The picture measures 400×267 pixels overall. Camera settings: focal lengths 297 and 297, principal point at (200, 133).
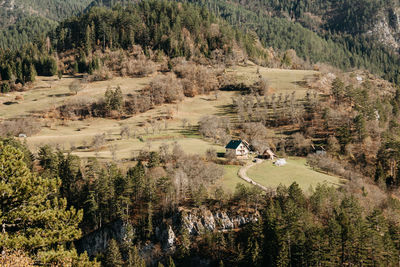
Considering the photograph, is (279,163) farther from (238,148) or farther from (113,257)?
(113,257)

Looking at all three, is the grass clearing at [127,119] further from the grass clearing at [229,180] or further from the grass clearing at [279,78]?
the grass clearing at [229,180]

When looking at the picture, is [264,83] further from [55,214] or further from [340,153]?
[55,214]

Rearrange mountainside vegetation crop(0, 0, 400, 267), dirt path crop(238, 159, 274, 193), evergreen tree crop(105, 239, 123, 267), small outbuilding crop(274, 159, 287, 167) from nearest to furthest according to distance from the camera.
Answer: mountainside vegetation crop(0, 0, 400, 267) < evergreen tree crop(105, 239, 123, 267) < dirt path crop(238, 159, 274, 193) < small outbuilding crop(274, 159, 287, 167)

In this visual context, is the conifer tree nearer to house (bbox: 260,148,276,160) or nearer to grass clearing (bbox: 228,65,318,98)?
house (bbox: 260,148,276,160)

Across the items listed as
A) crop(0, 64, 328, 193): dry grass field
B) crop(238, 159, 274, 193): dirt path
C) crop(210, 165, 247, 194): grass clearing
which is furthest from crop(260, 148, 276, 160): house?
crop(210, 165, 247, 194): grass clearing

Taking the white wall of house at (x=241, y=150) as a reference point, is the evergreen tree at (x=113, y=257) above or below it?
below

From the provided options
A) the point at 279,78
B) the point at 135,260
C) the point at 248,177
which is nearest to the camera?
the point at 135,260

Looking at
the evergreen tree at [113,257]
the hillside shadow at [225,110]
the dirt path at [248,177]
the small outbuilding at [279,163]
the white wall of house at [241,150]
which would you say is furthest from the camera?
the hillside shadow at [225,110]

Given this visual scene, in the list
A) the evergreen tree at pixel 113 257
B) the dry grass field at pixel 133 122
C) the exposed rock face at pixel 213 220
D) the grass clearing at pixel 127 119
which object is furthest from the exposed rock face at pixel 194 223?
the grass clearing at pixel 127 119

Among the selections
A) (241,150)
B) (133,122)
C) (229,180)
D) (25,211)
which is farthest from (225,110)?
(25,211)
